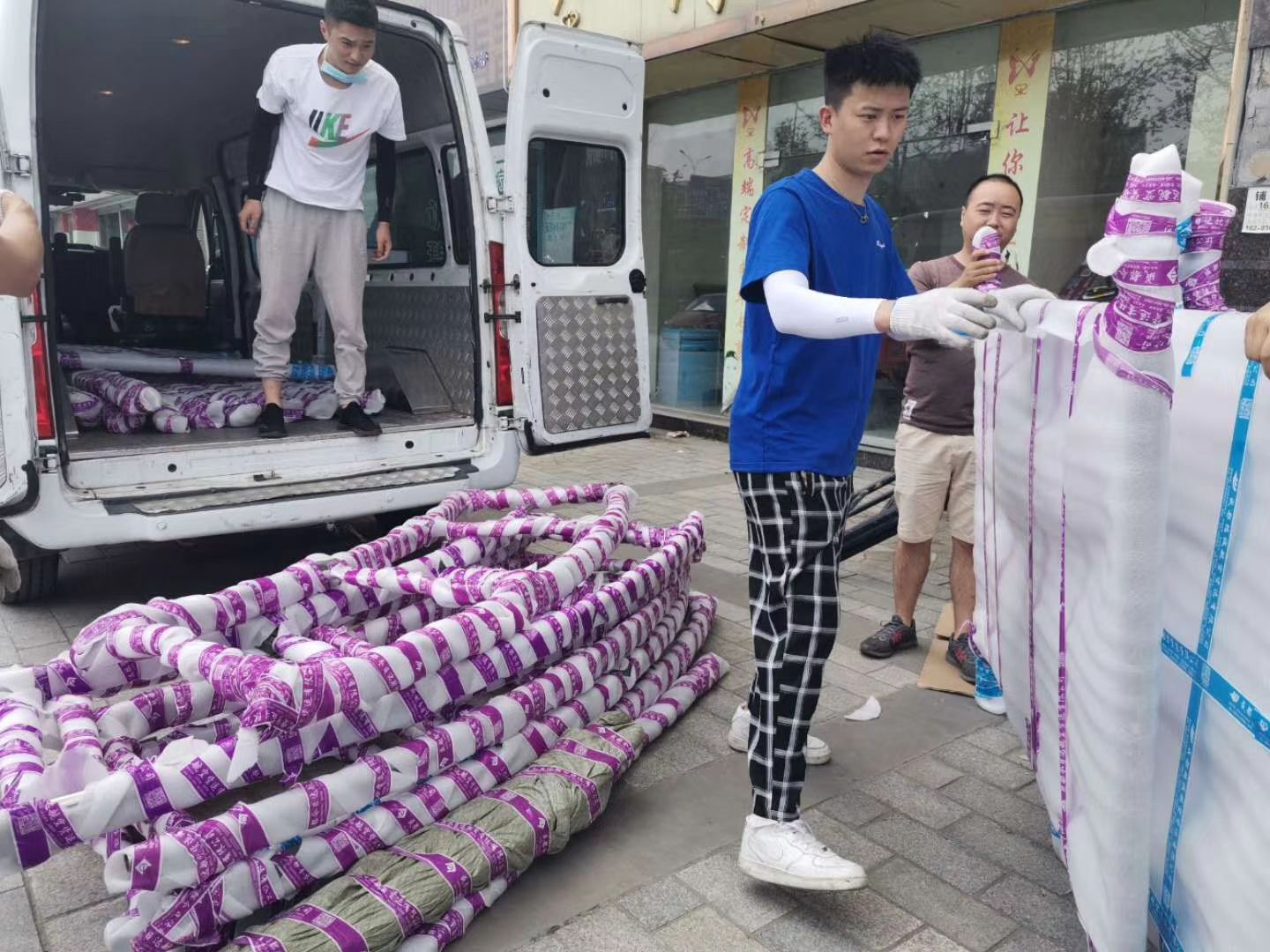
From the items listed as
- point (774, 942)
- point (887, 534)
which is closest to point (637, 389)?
point (887, 534)

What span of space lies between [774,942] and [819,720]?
1.19 m

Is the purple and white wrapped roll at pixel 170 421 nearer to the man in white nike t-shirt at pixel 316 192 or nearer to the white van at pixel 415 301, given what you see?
the white van at pixel 415 301

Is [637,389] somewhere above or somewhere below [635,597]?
above

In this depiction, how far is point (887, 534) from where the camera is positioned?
4.27 meters

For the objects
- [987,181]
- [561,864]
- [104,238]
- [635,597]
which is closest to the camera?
[561,864]

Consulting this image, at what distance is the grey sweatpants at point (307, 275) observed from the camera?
4570mm

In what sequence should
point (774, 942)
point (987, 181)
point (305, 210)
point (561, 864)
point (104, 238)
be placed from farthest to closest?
point (104, 238) < point (305, 210) < point (987, 181) < point (561, 864) < point (774, 942)

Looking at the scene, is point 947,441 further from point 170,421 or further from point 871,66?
point 170,421

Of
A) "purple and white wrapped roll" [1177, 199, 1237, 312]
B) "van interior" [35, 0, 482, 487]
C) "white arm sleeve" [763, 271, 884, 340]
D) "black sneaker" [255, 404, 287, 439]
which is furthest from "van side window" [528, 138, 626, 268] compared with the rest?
"purple and white wrapped roll" [1177, 199, 1237, 312]

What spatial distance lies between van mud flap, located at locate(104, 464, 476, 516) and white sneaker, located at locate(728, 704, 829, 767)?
1.98 m

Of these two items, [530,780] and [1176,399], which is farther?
[530,780]

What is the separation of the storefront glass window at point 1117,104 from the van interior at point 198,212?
152 inches

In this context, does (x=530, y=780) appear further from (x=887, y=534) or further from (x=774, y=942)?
(x=887, y=534)

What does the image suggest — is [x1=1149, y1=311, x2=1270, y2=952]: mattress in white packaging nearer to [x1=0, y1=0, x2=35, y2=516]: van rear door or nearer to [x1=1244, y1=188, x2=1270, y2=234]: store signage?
[x1=0, y1=0, x2=35, y2=516]: van rear door
